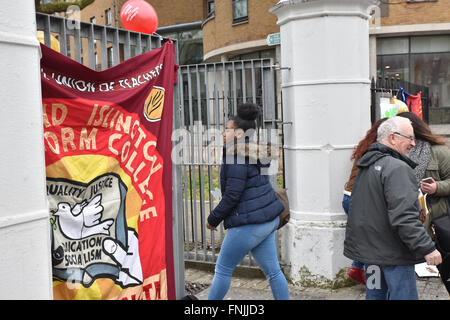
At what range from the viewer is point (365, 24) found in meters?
5.45

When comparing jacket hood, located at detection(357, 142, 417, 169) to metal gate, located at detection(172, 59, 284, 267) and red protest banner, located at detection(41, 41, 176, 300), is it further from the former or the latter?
metal gate, located at detection(172, 59, 284, 267)

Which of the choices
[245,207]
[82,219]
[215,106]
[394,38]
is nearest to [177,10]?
[394,38]

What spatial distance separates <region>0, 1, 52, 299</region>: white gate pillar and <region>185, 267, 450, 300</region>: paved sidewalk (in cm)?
301

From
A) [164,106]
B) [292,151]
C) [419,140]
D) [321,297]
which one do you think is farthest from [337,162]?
[164,106]

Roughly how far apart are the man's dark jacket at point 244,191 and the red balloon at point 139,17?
155cm

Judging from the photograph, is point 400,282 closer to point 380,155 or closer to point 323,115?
point 380,155

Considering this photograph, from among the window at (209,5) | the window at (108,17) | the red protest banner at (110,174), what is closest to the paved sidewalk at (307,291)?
the red protest banner at (110,174)

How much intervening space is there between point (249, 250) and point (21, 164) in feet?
7.54

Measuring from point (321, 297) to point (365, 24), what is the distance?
299 cm

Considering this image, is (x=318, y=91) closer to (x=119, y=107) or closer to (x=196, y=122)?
(x=196, y=122)

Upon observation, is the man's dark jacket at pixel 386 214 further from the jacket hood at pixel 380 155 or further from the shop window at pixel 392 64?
the shop window at pixel 392 64

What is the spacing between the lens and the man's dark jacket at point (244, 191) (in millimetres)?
3967

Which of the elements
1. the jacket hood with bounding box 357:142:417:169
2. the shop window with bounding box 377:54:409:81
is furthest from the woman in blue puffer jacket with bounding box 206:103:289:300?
the shop window with bounding box 377:54:409:81

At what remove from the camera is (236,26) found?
23.3 m
